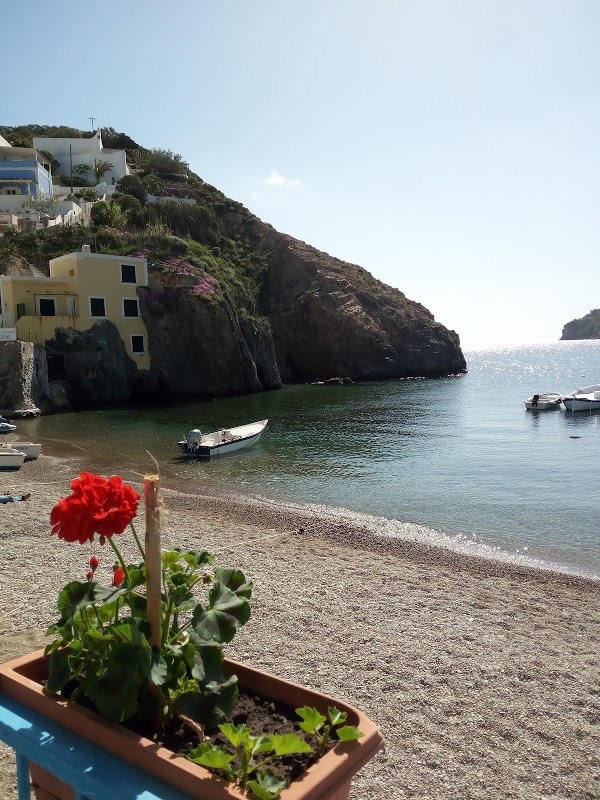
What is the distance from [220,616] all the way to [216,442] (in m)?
21.2

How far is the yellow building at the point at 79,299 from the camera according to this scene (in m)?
39.6

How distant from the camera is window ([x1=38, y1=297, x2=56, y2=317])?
1606 inches

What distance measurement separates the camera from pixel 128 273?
44406 millimetres

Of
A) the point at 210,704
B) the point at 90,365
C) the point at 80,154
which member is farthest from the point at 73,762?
the point at 80,154

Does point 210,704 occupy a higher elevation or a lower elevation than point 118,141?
lower

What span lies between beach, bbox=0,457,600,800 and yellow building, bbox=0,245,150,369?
30.2m

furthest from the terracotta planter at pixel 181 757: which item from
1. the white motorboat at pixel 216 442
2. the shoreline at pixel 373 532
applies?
the white motorboat at pixel 216 442

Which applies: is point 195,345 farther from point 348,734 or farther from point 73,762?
point 348,734

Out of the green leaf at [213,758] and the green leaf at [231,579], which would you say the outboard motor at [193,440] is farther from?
the green leaf at [213,758]

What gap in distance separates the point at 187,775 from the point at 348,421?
32436 millimetres

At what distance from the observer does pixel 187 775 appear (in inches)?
93.6

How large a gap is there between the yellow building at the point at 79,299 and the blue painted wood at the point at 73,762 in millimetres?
37996

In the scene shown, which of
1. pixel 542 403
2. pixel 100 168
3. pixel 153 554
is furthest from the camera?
pixel 100 168

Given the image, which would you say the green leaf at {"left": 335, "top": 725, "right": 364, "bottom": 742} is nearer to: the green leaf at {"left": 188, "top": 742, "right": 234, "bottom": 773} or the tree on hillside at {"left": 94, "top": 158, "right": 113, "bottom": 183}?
the green leaf at {"left": 188, "top": 742, "right": 234, "bottom": 773}
